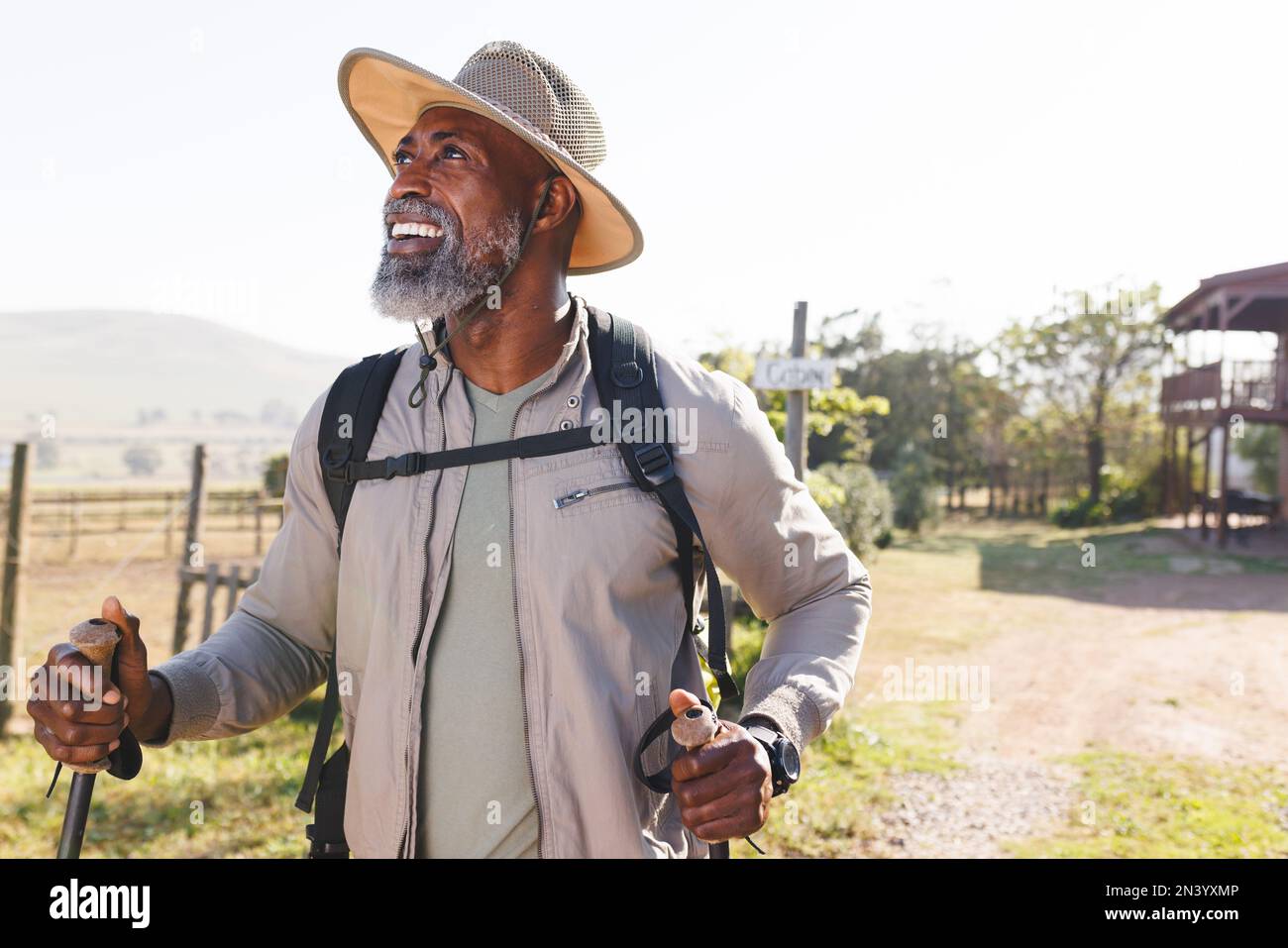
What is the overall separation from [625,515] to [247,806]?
5.47 metres

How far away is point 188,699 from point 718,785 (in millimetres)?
1092

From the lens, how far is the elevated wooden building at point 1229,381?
19828 mm

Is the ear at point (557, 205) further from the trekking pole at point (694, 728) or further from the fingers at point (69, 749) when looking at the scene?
the fingers at point (69, 749)

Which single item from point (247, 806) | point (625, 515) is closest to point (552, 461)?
point (625, 515)

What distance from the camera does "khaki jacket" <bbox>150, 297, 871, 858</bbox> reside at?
1848 mm

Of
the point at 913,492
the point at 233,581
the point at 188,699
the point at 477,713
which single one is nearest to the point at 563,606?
the point at 477,713

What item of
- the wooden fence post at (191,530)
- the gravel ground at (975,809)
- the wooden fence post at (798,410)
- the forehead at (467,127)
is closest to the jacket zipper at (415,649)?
the forehead at (467,127)

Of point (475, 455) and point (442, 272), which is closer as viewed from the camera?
point (475, 455)

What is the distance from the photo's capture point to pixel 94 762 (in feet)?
5.83

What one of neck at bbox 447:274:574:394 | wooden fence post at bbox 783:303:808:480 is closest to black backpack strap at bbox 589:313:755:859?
neck at bbox 447:274:574:394

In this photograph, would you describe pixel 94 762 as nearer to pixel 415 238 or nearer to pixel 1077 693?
pixel 415 238

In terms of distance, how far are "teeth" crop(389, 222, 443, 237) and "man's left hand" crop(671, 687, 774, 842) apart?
3.88 ft

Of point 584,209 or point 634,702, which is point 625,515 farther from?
point 584,209

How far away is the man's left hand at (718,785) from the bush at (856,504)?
1089 centimetres
